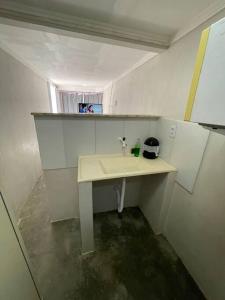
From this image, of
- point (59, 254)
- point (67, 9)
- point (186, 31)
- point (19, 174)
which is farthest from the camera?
point (19, 174)

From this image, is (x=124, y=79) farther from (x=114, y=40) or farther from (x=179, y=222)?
(x=179, y=222)

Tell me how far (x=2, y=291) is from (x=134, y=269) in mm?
1082

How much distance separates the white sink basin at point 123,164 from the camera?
1.39 m

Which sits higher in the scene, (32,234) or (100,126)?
(100,126)

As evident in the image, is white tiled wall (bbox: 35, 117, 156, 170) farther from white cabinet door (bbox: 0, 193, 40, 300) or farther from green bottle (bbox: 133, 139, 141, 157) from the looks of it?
white cabinet door (bbox: 0, 193, 40, 300)

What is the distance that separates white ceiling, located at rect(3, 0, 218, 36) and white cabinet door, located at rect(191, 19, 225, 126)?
30.1 inches

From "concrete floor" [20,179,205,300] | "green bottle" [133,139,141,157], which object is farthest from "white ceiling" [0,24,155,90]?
"concrete floor" [20,179,205,300]

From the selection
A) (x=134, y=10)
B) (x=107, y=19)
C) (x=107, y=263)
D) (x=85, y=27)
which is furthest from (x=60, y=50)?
(x=107, y=263)

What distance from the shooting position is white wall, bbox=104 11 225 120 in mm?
1229

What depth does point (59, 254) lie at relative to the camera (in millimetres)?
1330

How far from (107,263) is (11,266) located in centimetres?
93

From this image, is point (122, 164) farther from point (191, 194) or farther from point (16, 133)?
point (16, 133)

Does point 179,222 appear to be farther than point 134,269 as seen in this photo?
Yes

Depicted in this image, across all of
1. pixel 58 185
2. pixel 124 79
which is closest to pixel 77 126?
pixel 58 185
